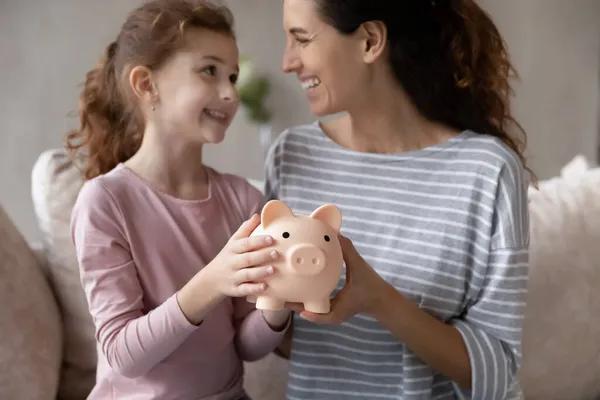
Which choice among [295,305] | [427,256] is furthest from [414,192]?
[295,305]

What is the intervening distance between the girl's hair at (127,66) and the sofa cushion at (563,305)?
798mm

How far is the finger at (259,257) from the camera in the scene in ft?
2.66

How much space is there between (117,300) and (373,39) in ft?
1.94

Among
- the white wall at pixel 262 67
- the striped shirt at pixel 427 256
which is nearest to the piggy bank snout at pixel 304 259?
the striped shirt at pixel 427 256

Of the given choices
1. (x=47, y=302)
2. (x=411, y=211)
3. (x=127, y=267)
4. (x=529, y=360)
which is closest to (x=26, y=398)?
(x=47, y=302)

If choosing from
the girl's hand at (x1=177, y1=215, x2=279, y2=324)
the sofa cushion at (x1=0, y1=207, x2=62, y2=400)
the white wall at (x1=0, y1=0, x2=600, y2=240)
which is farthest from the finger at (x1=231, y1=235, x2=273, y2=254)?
the white wall at (x1=0, y1=0, x2=600, y2=240)

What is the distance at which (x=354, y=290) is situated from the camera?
93cm

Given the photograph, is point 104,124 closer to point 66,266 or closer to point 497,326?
point 66,266

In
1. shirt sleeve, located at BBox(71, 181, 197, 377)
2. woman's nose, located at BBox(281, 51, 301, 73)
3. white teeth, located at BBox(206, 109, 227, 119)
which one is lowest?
shirt sleeve, located at BBox(71, 181, 197, 377)

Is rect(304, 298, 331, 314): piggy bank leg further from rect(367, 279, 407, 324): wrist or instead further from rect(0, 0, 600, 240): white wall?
rect(0, 0, 600, 240): white wall

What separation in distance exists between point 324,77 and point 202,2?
0.78 ft

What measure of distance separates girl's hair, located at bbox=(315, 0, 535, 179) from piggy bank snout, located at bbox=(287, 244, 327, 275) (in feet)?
1.43

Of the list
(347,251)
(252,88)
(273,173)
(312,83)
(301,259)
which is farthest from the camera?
(252,88)

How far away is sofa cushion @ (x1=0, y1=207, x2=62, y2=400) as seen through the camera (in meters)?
1.13
